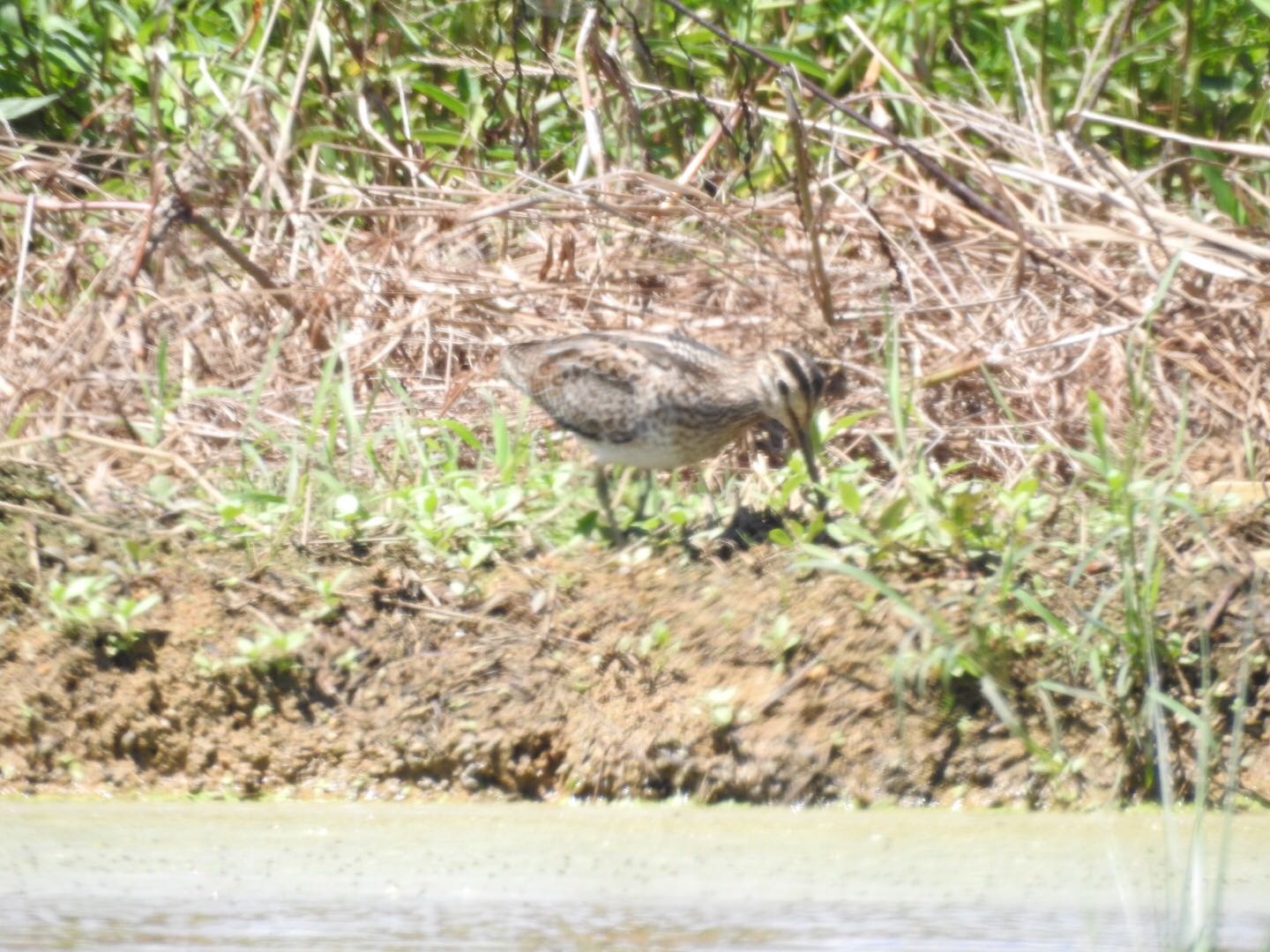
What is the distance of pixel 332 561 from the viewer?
18.0 ft

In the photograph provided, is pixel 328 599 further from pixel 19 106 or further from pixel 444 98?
pixel 19 106

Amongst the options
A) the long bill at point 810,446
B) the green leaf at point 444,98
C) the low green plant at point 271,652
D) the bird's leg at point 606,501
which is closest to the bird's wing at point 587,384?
the bird's leg at point 606,501

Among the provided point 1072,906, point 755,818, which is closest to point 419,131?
point 755,818

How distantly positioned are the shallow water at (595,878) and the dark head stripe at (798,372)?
60.9 inches

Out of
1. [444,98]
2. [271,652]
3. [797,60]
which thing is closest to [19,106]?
[444,98]

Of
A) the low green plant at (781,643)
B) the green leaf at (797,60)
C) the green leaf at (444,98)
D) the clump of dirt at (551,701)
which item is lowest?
the clump of dirt at (551,701)

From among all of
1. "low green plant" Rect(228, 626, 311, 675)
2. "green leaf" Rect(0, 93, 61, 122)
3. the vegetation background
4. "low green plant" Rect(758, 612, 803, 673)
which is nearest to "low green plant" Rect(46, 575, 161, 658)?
the vegetation background

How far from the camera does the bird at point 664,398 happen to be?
5.94 m

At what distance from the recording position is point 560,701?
514cm

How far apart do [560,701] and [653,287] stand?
2646 mm

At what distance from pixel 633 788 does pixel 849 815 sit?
0.59 metres

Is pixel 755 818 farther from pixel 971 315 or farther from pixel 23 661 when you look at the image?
pixel 971 315

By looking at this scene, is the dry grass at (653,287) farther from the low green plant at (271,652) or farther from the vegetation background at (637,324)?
the low green plant at (271,652)

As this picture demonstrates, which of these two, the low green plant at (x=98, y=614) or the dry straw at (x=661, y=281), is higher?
the dry straw at (x=661, y=281)
